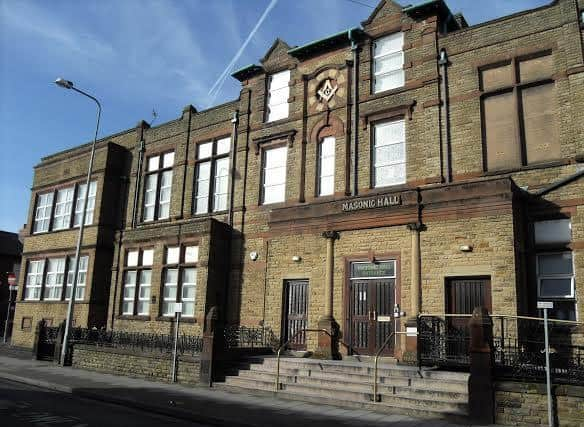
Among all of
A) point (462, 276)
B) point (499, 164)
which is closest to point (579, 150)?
point (499, 164)

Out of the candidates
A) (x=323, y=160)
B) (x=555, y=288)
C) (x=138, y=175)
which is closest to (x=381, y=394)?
(x=555, y=288)

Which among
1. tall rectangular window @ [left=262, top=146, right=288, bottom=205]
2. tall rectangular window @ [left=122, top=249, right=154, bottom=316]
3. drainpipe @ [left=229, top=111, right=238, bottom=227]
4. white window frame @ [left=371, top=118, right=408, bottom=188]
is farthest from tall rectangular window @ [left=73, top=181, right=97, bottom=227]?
white window frame @ [left=371, top=118, right=408, bottom=188]

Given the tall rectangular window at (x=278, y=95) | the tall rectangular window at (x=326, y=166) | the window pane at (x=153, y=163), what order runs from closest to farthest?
the tall rectangular window at (x=326, y=166) → the tall rectangular window at (x=278, y=95) → the window pane at (x=153, y=163)

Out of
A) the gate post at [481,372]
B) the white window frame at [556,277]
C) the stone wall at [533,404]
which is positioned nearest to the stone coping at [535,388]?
the stone wall at [533,404]

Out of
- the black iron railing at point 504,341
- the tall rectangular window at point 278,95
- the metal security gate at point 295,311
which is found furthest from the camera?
the tall rectangular window at point 278,95

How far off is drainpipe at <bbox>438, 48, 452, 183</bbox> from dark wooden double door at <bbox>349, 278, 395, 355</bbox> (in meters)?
3.69

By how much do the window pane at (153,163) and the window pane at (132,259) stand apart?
424 cm

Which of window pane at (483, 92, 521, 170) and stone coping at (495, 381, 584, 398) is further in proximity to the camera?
window pane at (483, 92, 521, 170)

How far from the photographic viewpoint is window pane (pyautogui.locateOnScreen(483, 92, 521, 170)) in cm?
1474

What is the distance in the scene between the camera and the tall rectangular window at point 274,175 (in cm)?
1934

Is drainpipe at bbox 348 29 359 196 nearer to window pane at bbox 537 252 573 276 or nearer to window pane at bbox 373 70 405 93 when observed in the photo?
window pane at bbox 373 70 405 93

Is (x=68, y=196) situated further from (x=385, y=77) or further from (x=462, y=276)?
(x=462, y=276)

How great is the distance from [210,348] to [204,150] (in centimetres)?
1031

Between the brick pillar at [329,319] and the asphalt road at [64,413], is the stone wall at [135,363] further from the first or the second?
the brick pillar at [329,319]
